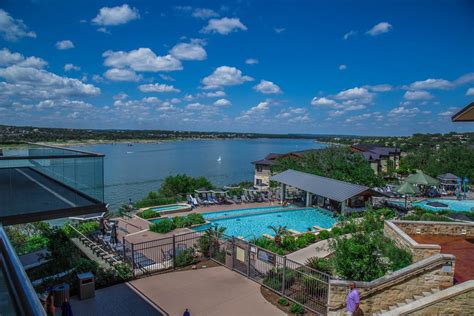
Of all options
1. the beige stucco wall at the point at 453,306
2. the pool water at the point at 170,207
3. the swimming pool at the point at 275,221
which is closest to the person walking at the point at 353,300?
the beige stucco wall at the point at 453,306

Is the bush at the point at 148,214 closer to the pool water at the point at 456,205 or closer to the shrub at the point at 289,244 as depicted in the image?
the shrub at the point at 289,244

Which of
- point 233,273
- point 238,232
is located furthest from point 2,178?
point 238,232

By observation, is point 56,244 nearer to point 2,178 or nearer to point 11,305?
point 2,178

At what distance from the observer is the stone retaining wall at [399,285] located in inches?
342

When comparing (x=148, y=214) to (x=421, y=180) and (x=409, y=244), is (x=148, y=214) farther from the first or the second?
(x=421, y=180)

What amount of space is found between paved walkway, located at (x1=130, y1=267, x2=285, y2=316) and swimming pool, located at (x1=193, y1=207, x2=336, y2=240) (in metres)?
9.24

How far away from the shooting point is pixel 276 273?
11.1m

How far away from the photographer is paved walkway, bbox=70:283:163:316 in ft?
30.5

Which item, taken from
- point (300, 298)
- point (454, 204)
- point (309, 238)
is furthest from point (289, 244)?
point (454, 204)

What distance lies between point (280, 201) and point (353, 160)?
1184 centimetres

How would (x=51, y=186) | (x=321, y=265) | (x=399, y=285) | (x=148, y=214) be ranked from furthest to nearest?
(x=148, y=214) < (x=321, y=265) < (x=51, y=186) < (x=399, y=285)

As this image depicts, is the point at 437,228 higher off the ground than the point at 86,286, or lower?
higher

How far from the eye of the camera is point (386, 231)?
13.8 metres

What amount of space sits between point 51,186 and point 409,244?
12030 mm
